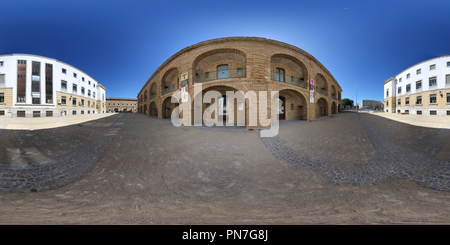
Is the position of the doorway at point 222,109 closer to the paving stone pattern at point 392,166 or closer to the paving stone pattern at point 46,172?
the paving stone pattern at point 392,166

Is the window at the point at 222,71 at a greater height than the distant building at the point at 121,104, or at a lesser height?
lesser

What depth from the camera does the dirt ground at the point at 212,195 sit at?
2537 millimetres

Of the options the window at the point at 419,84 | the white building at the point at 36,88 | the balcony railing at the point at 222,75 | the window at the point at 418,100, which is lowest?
the window at the point at 418,100

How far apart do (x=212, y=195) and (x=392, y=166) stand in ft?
20.2

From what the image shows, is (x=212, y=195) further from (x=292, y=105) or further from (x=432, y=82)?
(x=292, y=105)

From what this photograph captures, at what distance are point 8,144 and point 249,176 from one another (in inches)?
386

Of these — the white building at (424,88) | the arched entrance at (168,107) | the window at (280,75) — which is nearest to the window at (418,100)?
the white building at (424,88)

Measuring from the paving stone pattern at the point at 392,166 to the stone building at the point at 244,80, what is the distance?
7375 millimetres

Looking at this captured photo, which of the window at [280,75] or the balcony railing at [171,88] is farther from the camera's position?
the balcony railing at [171,88]

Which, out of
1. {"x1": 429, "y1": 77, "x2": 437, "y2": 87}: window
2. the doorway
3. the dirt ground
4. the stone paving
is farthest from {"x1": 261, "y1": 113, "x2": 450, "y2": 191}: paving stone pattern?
the doorway

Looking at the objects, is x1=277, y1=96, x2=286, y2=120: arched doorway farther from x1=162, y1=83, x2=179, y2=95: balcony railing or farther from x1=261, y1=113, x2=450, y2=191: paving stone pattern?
x1=162, y1=83, x2=179, y2=95: balcony railing

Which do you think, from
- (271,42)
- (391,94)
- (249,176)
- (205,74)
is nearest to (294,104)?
(271,42)

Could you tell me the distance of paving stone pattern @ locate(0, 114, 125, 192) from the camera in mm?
3553

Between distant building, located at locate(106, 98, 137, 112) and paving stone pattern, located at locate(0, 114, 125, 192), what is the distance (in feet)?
261
